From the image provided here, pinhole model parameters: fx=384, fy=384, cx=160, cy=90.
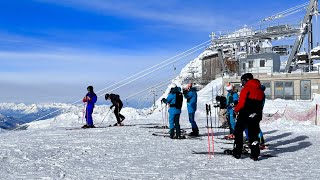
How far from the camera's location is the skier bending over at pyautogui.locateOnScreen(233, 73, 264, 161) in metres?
9.23

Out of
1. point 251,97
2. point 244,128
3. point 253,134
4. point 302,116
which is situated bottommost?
point 302,116

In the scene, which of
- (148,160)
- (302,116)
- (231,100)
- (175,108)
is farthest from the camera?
(302,116)

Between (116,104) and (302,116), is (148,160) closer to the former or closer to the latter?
(116,104)

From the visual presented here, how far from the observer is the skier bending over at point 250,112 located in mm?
9234

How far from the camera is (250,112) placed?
9344mm

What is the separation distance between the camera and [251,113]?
9.34 metres

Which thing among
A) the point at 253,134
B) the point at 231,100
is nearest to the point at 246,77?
the point at 253,134

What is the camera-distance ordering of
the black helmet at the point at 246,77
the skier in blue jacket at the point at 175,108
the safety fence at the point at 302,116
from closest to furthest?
the black helmet at the point at 246,77
the skier in blue jacket at the point at 175,108
the safety fence at the point at 302,116

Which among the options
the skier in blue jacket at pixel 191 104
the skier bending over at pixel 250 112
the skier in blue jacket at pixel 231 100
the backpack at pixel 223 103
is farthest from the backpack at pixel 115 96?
the skier bending over at pixel 250 112

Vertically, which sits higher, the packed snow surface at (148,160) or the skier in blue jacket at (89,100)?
the skier in blue jacket at (89,100)

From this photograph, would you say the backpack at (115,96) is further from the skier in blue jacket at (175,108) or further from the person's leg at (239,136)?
the person's leg at (239,136)

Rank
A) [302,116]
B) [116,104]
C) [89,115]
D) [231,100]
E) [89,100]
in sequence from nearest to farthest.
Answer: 1. [231,100]
2. [89,100]
3. [89,115]
4. [116,104]
5. [302,116]

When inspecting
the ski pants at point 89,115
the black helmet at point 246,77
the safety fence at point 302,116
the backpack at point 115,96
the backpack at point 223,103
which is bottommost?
the safety fence at point 302,116

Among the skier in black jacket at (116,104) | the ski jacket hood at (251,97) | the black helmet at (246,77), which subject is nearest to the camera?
the ski jacket hood at (251,97)
